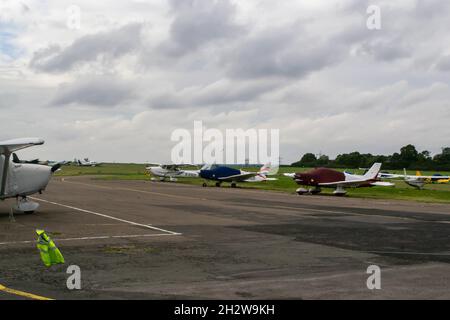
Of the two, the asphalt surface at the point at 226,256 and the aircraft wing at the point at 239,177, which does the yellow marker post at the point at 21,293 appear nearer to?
→ the asphalt surface at the point at 226,256

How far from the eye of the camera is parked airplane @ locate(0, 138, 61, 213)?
1647 centimetres

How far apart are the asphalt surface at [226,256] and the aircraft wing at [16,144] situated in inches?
92.1

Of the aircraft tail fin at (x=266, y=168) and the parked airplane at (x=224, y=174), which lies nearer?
the parked airplane at (x=224, y=174)

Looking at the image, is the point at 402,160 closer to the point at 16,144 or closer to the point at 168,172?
the point at 168,172

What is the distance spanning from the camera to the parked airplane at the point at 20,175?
16.5 meters

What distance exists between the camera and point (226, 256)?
34.0 feet

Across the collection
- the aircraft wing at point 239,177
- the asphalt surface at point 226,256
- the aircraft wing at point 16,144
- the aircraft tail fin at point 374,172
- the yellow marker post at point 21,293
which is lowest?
the asphalt surface at point 226,256

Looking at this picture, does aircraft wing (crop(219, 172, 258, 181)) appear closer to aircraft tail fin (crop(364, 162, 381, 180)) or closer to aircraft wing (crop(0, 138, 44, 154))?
aircraft tail fin (crop(364, 162, 381, 180))

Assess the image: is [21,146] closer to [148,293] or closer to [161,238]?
[161,238]

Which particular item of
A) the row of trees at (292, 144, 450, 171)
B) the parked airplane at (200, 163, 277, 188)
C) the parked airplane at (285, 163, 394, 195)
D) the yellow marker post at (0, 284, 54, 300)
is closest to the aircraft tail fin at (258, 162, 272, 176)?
the parked airplane at (200, 163, 277, 188)

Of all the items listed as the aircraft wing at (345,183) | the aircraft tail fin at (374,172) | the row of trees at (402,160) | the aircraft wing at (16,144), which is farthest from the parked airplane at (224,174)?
the row of trees at (402,160)

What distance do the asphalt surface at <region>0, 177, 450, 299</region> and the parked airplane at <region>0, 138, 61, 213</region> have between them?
2.79ft
